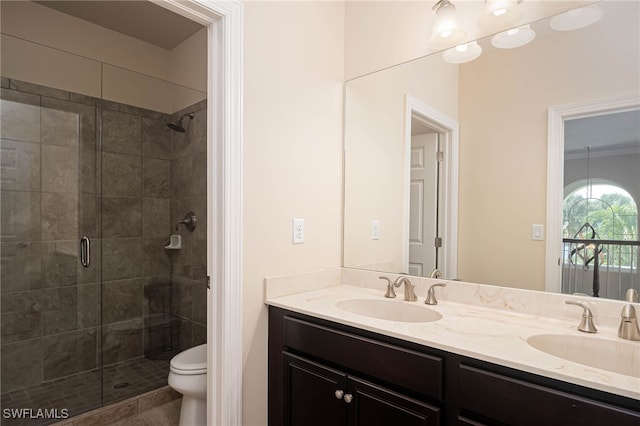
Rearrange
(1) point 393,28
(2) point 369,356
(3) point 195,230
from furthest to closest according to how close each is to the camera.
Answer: (3) point 195,230, (1) point 393,28, (2) point 369,356

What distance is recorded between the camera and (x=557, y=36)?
1319 mm

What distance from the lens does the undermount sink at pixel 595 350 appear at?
100 centimetres

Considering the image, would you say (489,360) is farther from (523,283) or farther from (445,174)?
(445,174)

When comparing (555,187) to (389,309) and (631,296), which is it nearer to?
(631,296)

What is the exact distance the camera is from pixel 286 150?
64.7 inches

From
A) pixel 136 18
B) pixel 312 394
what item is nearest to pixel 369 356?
pixel 312 394

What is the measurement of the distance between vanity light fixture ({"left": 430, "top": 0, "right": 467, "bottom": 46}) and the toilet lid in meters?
2.08

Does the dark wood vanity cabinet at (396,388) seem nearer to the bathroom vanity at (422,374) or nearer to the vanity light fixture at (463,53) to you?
the bathroom vanity at (422,374)

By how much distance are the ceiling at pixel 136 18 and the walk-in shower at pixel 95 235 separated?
0.32 m

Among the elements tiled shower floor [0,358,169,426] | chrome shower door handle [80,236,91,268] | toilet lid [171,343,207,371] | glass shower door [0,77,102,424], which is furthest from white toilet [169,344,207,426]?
chrome shower door handle [80,236,91,268]

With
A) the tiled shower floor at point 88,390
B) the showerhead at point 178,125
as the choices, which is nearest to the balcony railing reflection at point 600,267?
the tiled shower floor at point 88,390

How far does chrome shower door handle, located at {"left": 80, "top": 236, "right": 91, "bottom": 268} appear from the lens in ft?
8.00

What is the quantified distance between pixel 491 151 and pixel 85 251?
2.69m

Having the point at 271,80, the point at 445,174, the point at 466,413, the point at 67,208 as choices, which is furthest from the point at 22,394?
the point at 445,174
